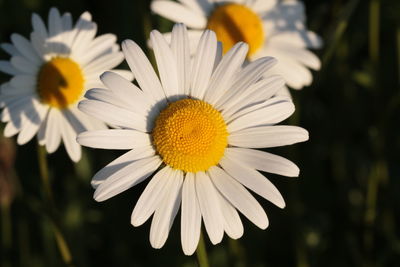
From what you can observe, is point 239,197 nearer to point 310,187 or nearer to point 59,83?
point 59,83

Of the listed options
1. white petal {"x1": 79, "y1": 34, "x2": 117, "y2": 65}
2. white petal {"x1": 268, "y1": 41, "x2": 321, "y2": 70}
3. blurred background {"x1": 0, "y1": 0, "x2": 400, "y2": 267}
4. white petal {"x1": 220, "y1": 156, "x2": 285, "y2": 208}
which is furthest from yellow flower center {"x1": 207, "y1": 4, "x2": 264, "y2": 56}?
white petal {"x1": 220, "y1": 156, "x2": 285, "y2": 208}

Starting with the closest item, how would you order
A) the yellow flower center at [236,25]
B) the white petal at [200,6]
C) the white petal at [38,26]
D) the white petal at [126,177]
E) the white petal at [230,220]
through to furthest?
1. the white petal at [126,177]
2. the white petal at [230,220]
3. the white petal at [38,26]
4. the yellow flower center at [236,25]
5. the white petal at [200,6]

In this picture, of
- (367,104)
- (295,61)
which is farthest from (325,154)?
(295,61)

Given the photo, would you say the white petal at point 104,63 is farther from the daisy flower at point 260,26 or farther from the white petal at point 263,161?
the white petal at point 263,161

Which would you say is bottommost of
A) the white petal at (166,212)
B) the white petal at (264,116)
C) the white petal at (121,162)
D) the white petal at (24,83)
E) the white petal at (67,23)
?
the white petal at (166,212)

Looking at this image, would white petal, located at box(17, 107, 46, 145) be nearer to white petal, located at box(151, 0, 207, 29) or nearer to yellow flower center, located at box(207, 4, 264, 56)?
white petal, located at box(151, 0, 207, 29)

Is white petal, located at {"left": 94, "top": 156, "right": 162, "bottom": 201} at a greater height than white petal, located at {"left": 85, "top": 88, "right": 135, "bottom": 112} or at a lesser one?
lesser

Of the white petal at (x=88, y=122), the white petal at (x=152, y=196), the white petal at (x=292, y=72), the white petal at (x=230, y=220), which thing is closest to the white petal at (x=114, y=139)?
Answer: the white petal at (x=152, y=196)
